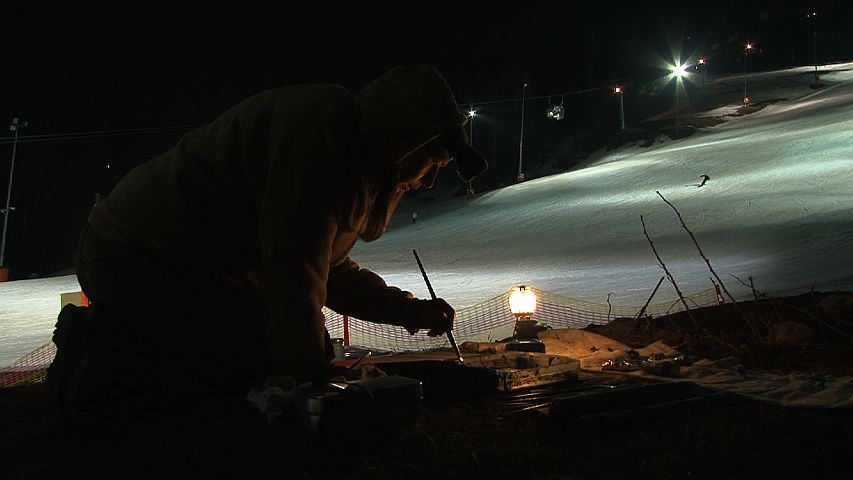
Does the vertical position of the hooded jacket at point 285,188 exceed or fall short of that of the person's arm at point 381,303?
it exceeds it

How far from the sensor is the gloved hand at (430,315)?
3.21 m

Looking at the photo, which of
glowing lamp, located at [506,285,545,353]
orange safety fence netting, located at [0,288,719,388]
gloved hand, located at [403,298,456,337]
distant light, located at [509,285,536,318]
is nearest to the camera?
gloved hand, located at [403,298,456,337]

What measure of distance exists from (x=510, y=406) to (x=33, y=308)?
11584 millimetres

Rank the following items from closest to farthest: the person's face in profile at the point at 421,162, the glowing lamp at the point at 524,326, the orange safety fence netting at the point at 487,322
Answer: the person's face in profile at the point at 421,162 → the glowing lamp at the point at 524,326 → the orange safety fence netting at the point at 487,322

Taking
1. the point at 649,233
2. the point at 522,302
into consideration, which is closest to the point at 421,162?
the point at 522,302

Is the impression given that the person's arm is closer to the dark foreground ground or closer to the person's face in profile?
the dark foreground ground

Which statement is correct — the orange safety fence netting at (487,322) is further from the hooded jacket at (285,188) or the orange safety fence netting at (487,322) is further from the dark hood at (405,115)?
the dark hood at (405,115)

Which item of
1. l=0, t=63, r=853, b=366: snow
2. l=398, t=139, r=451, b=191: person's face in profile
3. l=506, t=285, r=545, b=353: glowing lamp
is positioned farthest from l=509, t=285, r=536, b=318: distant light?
l=398, t=139, r=451, b=191: person's face in profile

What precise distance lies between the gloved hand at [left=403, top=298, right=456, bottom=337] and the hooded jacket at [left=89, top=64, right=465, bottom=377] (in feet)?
1.63

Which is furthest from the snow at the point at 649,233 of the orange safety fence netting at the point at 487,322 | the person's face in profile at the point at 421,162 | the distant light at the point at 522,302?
the person's face in profile at the point at 421,162

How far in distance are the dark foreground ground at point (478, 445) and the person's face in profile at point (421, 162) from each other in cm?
92

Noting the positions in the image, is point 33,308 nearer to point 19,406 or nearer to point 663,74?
point 19,406

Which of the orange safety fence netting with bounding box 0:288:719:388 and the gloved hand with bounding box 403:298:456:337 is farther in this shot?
the orange safety fence netting with bounding box 0:288:719:388

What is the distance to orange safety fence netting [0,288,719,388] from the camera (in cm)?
691
